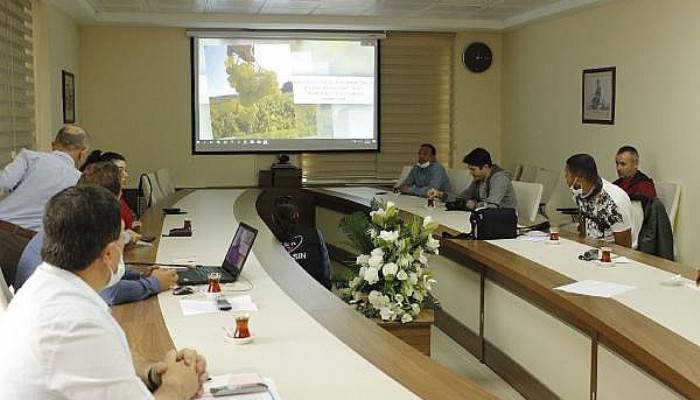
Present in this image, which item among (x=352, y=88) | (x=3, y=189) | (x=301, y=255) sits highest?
(x=352, y=88)

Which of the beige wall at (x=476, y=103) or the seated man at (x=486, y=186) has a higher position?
the beige wall at (x=476, y=103)

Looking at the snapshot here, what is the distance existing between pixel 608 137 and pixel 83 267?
22.6ft

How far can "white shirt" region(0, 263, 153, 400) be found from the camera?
149 centimetres

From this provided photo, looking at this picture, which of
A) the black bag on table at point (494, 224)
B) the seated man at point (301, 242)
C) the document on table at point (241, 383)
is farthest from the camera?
the black bag on table at point (494, 224)

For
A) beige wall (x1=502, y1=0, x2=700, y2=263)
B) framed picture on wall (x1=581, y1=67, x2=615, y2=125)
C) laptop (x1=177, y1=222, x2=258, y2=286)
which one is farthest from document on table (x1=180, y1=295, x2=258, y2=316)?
framed picture on wall (x1=581, y1=67, x2=615, y2=125)

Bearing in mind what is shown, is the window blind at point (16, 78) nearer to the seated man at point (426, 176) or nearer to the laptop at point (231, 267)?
the laptop at point (231, 267)

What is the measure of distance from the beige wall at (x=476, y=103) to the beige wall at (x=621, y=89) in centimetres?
21

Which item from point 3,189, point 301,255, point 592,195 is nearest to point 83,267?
point 301,255

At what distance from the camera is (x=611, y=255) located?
14.3 ft

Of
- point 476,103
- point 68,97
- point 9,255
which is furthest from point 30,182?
point 476,103

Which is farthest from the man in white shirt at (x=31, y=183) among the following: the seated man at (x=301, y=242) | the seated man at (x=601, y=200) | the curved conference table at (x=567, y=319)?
the seated man at (x=601, y=200)

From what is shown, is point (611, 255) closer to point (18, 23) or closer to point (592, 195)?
point (592, 195)

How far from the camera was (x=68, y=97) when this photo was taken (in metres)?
8.52

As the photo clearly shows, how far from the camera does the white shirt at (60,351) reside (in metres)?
1.49
